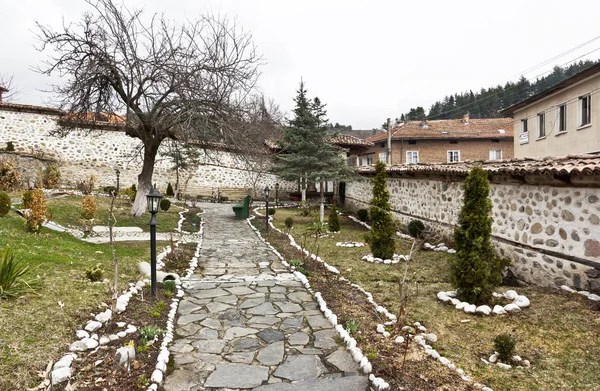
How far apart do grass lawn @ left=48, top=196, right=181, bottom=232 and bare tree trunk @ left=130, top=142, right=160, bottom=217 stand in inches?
12.3

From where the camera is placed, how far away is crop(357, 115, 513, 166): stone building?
33.6m

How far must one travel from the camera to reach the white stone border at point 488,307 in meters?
4.75

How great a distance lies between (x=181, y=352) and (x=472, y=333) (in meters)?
3.24

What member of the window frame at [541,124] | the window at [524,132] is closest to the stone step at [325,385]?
the window frame at [541,124]

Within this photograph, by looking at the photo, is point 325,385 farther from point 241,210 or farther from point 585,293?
point 241,210

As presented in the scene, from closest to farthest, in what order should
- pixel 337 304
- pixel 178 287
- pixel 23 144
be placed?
pixel 337 304
pixel 178 287
pixel 23 144

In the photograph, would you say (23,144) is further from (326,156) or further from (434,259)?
(434,259)

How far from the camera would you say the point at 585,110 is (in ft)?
50.2

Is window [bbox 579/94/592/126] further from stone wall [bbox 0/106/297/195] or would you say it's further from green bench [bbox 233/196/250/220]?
stone wall [bbox 0/106/297/195]

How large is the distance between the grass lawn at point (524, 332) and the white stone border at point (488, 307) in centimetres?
9

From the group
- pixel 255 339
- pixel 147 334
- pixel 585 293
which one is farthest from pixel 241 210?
pixel 585 293

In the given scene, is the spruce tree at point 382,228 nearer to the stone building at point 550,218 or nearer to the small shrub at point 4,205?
the stone building at point 550,218

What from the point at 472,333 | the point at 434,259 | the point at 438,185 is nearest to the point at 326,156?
the point at 438,185

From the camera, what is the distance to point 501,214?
7.64 m
